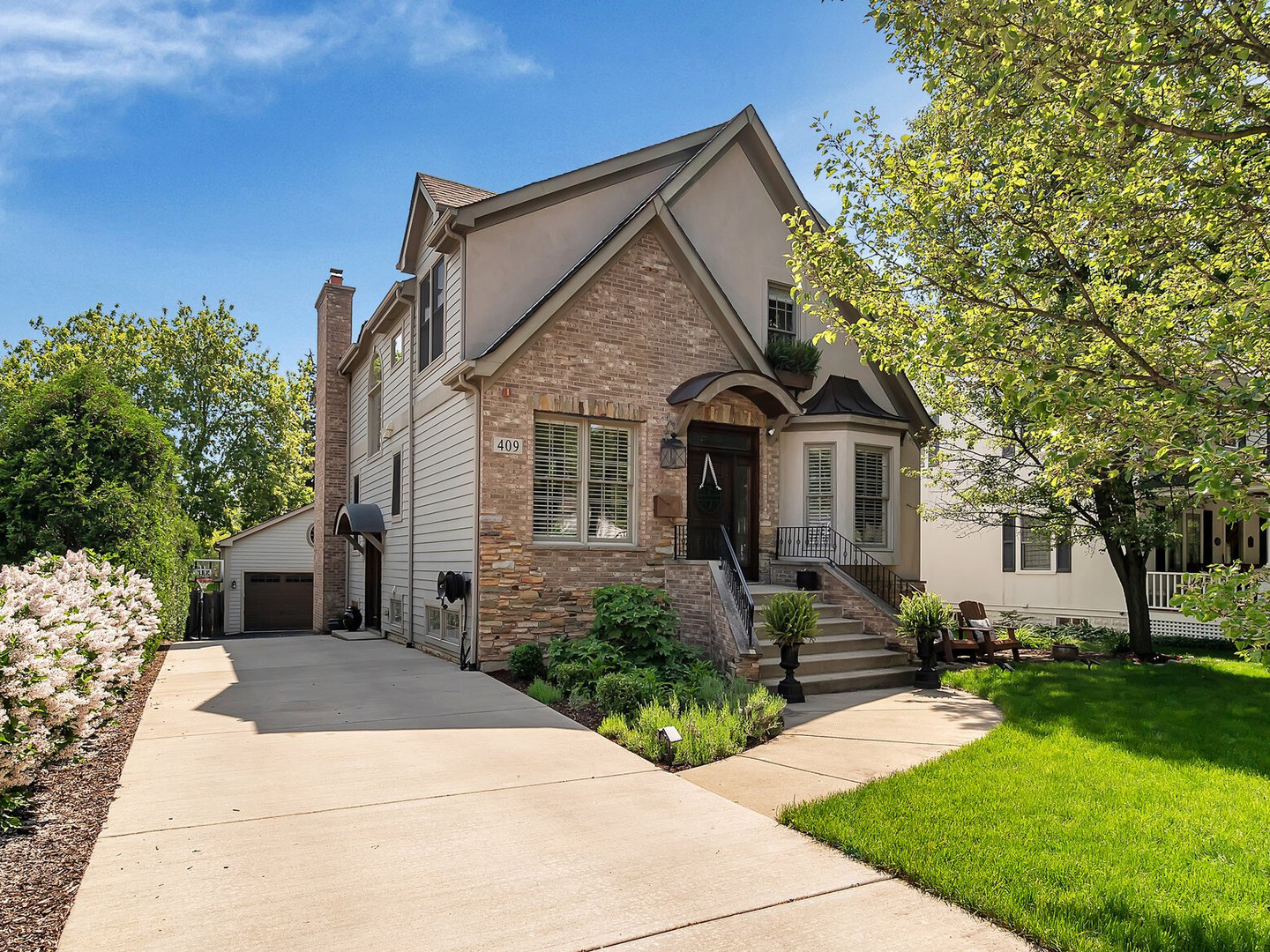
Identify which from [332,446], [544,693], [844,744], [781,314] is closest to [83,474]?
[544,693]

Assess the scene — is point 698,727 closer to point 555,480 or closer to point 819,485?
point 555,480

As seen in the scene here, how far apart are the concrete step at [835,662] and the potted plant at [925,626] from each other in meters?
0.43

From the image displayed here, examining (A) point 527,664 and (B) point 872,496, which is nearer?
(A) point 527,664

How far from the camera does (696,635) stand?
433 inches

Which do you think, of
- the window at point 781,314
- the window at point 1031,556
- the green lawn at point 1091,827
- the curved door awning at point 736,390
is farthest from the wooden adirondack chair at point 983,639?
the window at point 1031,556

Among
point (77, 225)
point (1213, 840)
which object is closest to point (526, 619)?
point (1213, 840)

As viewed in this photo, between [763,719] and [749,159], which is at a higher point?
[749,159]

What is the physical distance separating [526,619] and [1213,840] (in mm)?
8215

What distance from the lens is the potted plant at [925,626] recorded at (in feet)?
34.8

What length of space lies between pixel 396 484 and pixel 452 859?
1225 cm

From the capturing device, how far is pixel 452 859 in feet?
14.9

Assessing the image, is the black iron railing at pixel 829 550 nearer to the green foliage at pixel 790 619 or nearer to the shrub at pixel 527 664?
the green foliage at pixel 790 619

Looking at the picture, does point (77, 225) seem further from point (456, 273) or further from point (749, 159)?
point (749, 159)

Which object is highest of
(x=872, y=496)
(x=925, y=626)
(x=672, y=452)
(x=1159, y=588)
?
(x=672, y=452)
